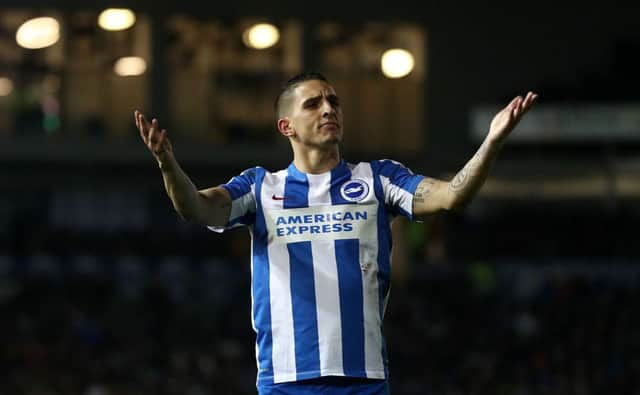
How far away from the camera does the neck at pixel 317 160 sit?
5.04 meters

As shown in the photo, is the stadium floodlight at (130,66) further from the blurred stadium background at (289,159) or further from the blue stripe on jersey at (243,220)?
the blue stripe on jersey at (243,220)

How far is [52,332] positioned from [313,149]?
15020mm


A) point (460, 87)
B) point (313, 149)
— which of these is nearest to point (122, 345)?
point (460, 87)

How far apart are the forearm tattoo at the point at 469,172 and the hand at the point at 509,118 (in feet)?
0.26

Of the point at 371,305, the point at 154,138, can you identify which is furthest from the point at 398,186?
the point at 154,138

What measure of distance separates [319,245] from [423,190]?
18.7 inches

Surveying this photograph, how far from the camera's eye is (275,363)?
4863 millimetres

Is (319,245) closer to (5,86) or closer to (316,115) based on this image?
(316,115)

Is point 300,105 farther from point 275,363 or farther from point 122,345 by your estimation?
point 122,345

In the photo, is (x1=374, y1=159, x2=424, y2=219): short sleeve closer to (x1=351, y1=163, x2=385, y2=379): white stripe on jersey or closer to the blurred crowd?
(x1=351, y1=163, x2=385, y2=379): white stripe on jersey

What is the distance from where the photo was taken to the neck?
A: 198 inches

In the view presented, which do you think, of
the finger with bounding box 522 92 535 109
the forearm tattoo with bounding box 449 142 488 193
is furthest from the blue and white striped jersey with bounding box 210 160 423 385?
the finger with bounding box 522 92 535 109

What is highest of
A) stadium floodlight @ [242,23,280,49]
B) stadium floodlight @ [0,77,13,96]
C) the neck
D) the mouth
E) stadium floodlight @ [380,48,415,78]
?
stadium floodlight @ [242,23,280,49]

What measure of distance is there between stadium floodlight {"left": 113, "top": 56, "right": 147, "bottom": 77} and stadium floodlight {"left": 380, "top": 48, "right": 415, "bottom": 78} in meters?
4.43
